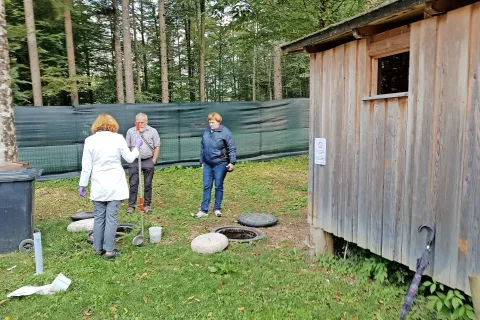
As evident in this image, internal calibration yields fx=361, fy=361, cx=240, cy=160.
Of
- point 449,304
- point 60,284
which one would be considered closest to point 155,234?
point 60,284

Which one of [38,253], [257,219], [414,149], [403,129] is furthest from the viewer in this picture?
[257,219]

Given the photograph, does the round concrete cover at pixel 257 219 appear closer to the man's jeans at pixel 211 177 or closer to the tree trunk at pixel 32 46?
the man's jeans at pixel 211 177

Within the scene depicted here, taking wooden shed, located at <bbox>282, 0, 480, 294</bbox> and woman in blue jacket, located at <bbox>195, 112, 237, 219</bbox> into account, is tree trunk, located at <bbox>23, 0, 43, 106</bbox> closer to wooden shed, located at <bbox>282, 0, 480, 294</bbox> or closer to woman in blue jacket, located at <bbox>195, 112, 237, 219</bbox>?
woman in blue jacket, located at <bbox>195, 112, 237, 219</bbox>

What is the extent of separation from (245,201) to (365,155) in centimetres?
378

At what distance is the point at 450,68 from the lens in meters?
2.52

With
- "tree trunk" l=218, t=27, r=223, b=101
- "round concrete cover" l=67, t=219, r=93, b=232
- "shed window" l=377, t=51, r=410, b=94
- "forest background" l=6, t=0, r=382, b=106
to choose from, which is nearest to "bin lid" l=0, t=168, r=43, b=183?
"round concrete cover" l=67, t=219, r=93, b=232

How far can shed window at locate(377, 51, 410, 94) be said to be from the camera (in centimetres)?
308

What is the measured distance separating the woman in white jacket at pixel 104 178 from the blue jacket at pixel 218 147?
1.67m

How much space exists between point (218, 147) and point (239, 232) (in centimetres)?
137

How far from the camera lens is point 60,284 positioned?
10.8ft

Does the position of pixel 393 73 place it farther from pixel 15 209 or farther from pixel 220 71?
pixel 220 71

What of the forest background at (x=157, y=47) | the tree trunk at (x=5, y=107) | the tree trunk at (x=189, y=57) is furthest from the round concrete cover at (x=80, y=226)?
the tree trunk at (x=189, y=57)

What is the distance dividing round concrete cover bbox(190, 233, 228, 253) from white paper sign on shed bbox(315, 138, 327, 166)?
59.0 inches

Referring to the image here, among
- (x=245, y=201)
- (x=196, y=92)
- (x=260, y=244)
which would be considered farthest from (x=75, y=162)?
(x=196, y=92)
